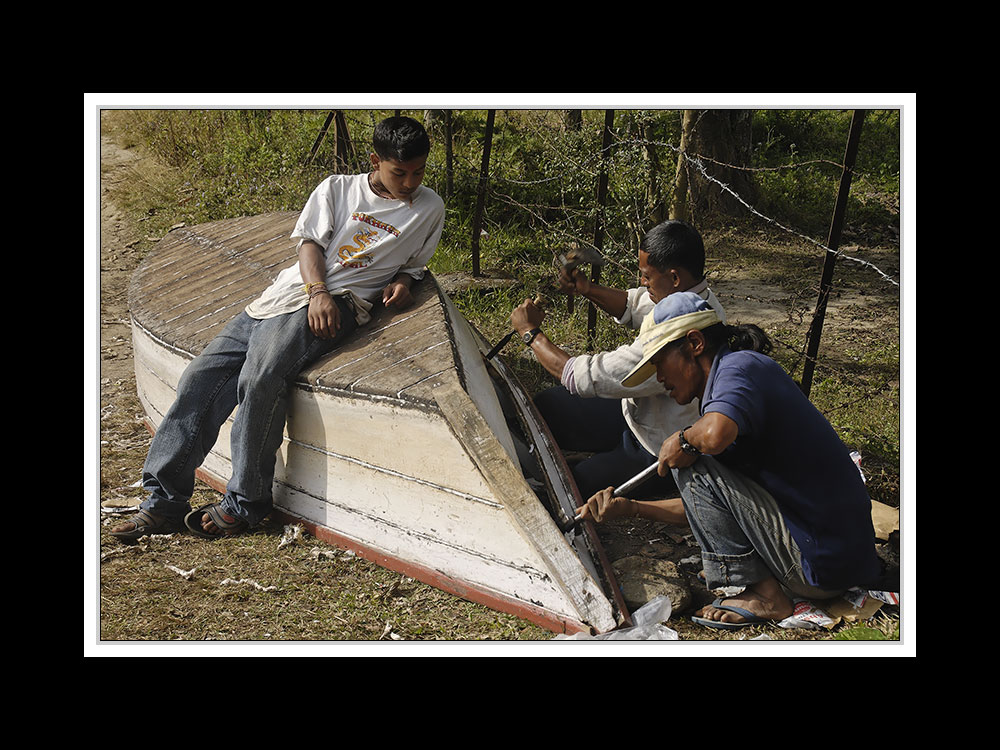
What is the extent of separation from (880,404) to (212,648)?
3.70m

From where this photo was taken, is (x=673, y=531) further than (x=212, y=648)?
Yes

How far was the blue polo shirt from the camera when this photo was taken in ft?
9.63

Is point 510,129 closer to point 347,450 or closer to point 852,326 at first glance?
point 852,326

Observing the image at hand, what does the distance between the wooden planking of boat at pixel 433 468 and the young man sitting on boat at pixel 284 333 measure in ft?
0.39

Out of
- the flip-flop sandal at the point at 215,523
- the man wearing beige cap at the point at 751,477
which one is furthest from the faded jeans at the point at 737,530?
the flip-flop sandal at the point at 215,523

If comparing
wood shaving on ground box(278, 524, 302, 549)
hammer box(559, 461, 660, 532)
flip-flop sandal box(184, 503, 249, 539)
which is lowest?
wood shaving on ground box(278, 524, 302, 549)

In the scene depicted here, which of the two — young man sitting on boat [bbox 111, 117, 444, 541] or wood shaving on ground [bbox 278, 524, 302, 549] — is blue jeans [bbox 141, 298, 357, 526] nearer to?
young man sitting on boat [bbox 111, 117, 444, 541]

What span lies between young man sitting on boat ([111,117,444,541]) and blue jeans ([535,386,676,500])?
919mm

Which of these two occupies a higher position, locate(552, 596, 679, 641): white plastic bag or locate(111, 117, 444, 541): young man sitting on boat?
locate(111, 117, 444, 541): young man sitting on boat

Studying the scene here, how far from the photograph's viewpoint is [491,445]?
10.6ft

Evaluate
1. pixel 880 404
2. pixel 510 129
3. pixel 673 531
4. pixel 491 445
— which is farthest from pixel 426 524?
pixel 510 129

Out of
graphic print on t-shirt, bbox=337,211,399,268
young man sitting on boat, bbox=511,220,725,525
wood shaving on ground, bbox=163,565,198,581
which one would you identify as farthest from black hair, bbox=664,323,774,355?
wood shaving on ground, bbox=163,565,198,581

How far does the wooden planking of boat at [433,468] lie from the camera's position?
3119mm

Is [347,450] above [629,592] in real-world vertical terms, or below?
above
